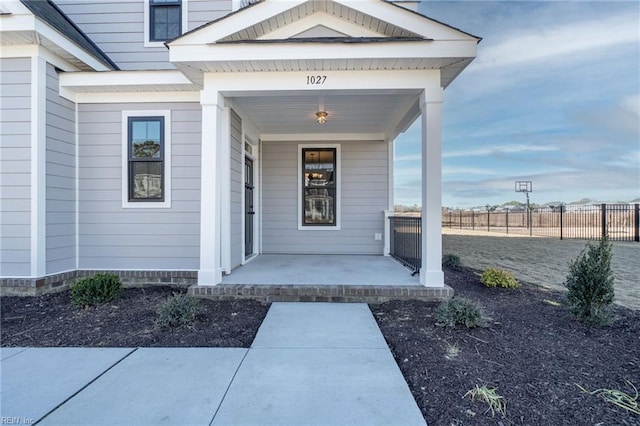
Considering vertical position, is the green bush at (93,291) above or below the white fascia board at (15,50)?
below

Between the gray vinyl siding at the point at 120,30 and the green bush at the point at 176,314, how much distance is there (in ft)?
14.1

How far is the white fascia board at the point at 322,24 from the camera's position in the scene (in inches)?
154

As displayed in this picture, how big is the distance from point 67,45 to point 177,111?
63.9 inches

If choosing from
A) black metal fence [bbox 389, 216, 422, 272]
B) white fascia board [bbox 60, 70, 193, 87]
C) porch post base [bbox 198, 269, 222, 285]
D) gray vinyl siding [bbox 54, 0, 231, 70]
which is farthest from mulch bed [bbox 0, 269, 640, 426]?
gray vinyl siding [bbox 54, 0, 231, 70]

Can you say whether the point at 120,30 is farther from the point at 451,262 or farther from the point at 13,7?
the point at 451,262

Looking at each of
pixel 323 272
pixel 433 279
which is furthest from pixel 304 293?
pixel 433 279

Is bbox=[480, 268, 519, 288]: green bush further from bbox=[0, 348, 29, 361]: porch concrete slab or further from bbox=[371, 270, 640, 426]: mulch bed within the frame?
bbox=[0, 348, 29, 361]: porch concrete slab

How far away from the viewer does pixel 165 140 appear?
475 cm

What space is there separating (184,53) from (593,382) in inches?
197

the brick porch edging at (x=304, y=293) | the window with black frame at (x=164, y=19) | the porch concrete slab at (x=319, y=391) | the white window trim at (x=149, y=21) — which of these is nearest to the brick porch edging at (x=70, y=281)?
the brick porch edging at (x=304, y=293)

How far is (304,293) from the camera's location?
12.7 feet

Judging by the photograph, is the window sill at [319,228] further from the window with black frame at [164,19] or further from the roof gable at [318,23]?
the window with black frame at [164,19]

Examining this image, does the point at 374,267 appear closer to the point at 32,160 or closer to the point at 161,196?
the point at 161,196

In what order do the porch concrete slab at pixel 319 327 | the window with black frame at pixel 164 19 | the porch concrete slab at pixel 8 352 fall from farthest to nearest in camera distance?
the window with black frame at pixel 164 19
the porch concrete slab at pixel 319 327
the porch concrete slab at pixel 8 352
